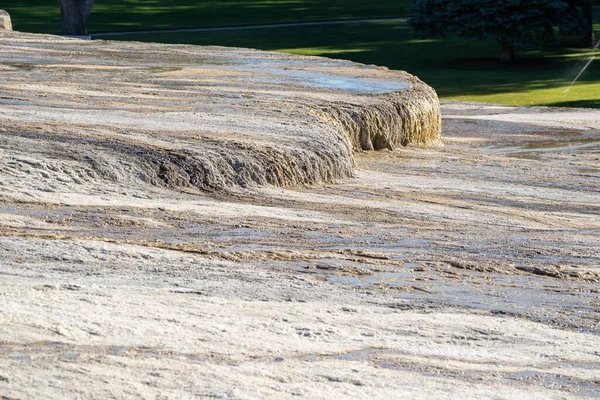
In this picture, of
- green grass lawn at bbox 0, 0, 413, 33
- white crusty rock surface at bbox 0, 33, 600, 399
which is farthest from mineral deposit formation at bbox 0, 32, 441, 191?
green grass lawn at bbox 0, 0, 413, 33

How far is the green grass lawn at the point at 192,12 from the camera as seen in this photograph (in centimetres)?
3381

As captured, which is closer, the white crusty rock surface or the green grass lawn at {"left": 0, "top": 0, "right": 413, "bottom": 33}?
the white crusty rock surface

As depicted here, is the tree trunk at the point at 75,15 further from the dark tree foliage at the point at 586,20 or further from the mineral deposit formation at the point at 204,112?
the mineral deposit formation at the point at 204,112

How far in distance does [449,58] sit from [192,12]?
12.1 metres

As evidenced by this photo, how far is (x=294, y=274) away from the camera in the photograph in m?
5.28

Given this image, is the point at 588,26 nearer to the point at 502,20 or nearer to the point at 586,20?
the point at 586,20

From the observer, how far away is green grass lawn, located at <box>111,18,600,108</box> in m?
20.6

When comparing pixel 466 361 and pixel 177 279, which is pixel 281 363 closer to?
pixel 466 361

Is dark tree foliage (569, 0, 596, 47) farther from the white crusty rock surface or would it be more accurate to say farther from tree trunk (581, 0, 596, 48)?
the white crusty rock surface

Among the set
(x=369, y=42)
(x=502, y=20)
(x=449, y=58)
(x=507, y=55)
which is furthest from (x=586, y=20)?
(x=369, y=42)

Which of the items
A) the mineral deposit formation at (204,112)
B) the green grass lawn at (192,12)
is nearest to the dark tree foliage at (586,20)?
the green grass lawn at (192,12)

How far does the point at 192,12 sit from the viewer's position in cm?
3672

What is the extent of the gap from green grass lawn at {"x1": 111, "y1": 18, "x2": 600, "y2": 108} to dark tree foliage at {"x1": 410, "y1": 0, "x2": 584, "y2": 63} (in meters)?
0.65

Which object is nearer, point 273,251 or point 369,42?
point 273,251
